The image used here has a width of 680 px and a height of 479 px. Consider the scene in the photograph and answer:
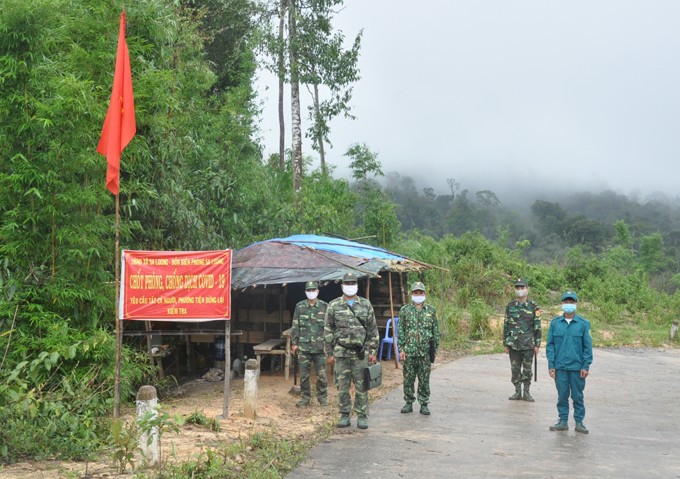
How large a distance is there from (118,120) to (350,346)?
367 cm

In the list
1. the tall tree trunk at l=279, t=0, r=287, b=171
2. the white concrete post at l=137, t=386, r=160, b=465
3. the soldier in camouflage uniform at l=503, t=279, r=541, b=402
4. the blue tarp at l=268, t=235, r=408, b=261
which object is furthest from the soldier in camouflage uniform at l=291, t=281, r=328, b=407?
the tall tree trunk at l=279, t=0, r=287, b=171

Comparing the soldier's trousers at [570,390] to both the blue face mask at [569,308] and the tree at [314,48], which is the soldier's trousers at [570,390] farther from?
the tree at [314,48]

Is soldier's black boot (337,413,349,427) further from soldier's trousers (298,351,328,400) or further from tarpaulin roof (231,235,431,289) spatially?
tarpaulin roof (231,235,431,289)

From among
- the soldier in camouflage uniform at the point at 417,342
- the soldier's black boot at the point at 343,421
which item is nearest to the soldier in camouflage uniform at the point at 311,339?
the soldier in camouflage uniform at the point at 417,342

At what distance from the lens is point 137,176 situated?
38.1ft

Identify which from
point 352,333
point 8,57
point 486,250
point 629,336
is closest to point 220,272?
point 352,333

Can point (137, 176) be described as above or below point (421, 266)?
above

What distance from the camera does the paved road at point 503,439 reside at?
257 inches

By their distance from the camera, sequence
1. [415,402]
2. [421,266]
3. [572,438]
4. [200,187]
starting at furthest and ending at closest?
[200,187], [421,266], [415,402], [572,438]

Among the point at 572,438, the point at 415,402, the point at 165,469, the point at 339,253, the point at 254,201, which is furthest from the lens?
the point at 254,201

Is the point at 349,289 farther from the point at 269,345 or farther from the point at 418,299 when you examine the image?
the point at 269,345

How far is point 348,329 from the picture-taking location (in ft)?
27.3

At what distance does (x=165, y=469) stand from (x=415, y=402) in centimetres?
492

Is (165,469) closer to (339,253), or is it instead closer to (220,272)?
(220,272)
